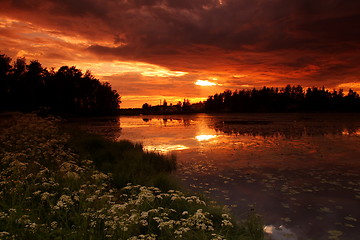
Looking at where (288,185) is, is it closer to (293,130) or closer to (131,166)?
(131,166)

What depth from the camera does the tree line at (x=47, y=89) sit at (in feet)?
237

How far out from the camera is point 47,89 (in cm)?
8531

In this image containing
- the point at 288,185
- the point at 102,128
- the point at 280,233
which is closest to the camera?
the point at 280,233

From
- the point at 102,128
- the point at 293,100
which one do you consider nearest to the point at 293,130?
the point at 102,128

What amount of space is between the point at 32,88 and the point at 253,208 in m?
84.6

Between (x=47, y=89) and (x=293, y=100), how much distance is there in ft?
418

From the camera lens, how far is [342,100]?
134250 mm

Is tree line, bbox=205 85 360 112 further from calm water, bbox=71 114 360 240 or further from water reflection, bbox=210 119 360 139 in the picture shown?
calm water, bbox=71 114 360 240

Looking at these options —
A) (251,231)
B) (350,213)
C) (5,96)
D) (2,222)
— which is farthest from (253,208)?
(5,96)

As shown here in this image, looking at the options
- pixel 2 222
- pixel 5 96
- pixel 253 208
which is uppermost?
pixel 5 96

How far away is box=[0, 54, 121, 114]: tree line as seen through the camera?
237ft

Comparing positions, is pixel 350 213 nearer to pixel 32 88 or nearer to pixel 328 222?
pixel 328 222

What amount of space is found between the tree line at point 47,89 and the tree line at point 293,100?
88.5 metres

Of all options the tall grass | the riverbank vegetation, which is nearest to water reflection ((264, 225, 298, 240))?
the riverbank vegetation
